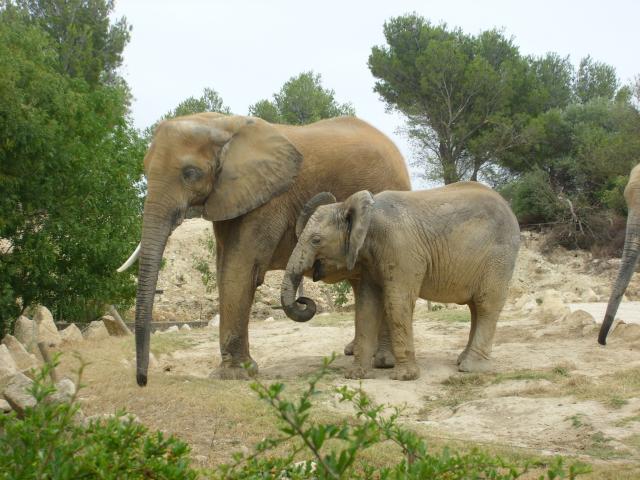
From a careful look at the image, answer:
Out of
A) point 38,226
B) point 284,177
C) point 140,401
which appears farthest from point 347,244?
point 38,226

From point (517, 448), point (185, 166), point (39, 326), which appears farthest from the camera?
point (39, 326)

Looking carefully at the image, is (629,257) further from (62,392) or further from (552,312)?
(62,392)

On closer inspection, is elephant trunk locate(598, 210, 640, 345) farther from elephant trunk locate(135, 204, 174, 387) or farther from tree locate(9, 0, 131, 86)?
tree locate(9, 0, 131, 86)

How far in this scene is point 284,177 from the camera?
8.84 meters

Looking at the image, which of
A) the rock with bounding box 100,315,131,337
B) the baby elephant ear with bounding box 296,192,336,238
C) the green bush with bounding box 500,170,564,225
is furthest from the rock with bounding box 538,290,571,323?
the green bush with bounding box 500,170,564,225

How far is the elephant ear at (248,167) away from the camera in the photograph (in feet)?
28.0

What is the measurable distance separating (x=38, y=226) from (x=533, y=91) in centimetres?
2900

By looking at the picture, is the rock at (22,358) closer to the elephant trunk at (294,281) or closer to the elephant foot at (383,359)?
the elephant trunk at (294,281)

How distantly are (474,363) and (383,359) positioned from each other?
3.48ft

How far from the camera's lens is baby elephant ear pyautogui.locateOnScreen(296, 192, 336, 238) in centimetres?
874

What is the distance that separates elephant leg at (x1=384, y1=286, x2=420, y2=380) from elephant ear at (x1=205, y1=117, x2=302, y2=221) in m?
1.68

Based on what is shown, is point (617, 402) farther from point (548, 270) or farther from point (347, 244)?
point (548, 270)

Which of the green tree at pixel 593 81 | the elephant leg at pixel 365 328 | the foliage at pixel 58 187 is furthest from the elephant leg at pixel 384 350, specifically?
the green tree at pixel 593 81

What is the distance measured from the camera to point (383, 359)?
9.42m
